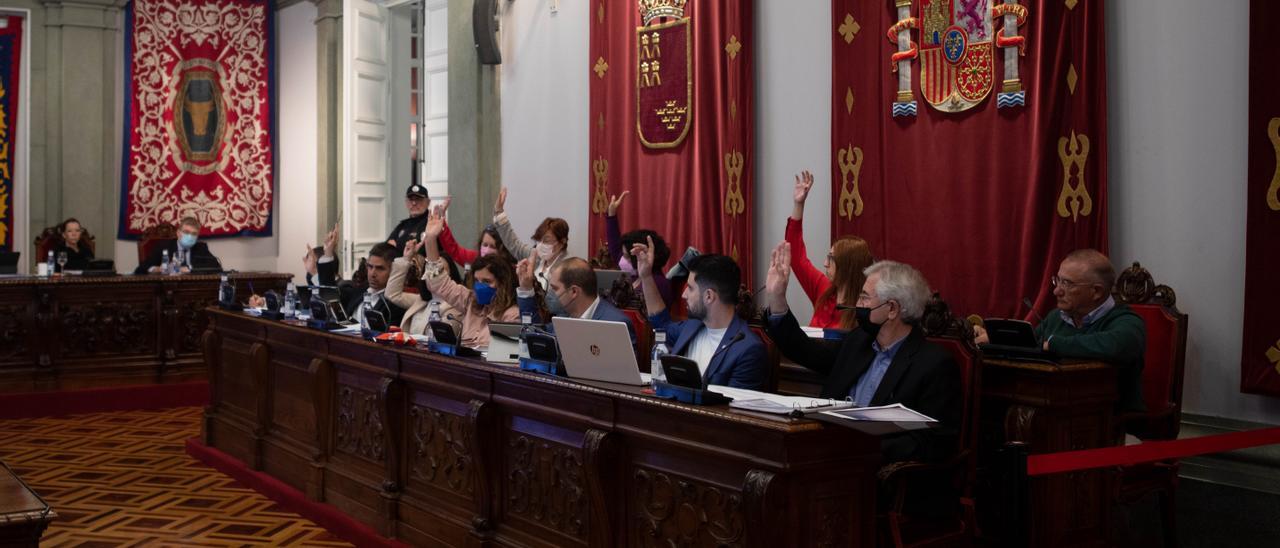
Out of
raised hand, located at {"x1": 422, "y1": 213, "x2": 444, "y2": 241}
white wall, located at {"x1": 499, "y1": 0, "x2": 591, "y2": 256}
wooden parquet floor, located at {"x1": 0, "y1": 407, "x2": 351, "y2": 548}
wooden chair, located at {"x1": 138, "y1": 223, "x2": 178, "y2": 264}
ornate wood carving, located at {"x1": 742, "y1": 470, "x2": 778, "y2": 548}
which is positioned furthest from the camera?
wooden chair, located at {"x1": 138, "y1": 223, "x2": 178, "y2": 264}

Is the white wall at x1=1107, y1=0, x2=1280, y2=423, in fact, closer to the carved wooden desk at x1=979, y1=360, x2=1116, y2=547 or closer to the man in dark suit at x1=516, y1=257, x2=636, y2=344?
the carved wooden desk at x1=979, y1=360, x2=1116, y2=547

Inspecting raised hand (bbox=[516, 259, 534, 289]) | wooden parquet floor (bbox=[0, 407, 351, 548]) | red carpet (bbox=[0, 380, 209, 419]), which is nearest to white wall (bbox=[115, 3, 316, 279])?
red carpet (bbox=[0, 380, 209, 419])

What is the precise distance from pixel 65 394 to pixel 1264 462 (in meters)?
7.36

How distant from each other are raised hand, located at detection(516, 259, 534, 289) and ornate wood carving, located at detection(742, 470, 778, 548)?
7.19ft

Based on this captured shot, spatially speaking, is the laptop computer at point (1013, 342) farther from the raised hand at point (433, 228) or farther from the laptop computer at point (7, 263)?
the laptop computer at point (7, 263)

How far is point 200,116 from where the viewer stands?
11969 millimetres

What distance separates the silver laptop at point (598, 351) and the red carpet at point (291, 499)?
136cm

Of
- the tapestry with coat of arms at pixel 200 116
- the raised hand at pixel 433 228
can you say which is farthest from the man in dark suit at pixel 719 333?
the tapestry with coat of arms at pixel 200 116

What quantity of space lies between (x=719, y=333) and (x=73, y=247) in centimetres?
745

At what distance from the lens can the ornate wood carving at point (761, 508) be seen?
2.81 meters

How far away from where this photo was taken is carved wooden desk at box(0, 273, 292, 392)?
8.09 m

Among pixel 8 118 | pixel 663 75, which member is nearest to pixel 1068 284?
pixel 663 75

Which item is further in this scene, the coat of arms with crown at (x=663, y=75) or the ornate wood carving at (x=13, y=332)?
the ornate wood carving at (x=13, y=332)

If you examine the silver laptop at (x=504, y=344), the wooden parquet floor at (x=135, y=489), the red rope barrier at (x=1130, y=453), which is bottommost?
the wooden parquet floor at (x=135, y=489)
